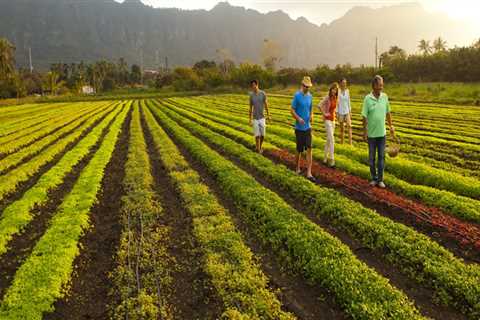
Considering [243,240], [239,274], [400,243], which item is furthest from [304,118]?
[239,274]

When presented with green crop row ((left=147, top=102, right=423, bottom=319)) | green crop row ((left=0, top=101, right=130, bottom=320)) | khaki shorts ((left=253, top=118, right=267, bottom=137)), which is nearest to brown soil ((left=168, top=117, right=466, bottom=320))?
green crop row ((left=147, top=102, right=423, bottom=319))

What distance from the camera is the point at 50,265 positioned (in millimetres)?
7426

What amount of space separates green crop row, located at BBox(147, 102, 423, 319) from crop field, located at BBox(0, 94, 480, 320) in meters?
0.02

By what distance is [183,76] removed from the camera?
11362 cm

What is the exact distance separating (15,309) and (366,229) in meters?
6.66

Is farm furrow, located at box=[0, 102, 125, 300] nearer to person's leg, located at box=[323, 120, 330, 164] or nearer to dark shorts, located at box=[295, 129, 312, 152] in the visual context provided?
dark shorts, located at box=[295, 129, 312, 152]

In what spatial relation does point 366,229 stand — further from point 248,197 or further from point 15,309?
point 15,309

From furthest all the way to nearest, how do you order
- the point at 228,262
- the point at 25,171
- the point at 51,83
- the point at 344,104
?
the point at 51,83, the point at 344,104, the point at 25,171, the point at 228,262

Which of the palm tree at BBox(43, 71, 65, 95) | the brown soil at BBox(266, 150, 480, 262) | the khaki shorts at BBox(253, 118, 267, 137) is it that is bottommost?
the brown soil at BBox(266, 150, 480, 262)

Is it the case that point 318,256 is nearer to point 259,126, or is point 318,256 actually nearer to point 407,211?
point 407,211

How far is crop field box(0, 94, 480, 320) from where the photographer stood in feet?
20.3

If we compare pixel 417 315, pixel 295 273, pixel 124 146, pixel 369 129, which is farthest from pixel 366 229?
pixel 124 146

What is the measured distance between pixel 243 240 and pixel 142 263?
7.02 ft

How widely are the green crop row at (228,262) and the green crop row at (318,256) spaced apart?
2.09 ft
